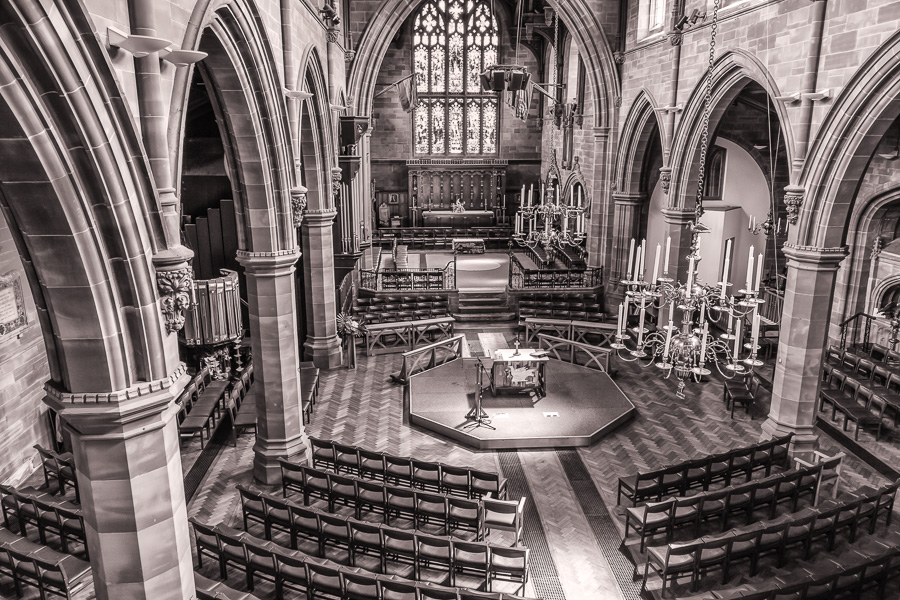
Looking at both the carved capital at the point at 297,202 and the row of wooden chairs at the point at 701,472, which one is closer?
the row of wooden chairs at the point at 701,472

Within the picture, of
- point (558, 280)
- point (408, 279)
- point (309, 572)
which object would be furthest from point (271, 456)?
point (558, 280)

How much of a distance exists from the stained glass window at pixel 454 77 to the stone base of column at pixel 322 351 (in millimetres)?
17119

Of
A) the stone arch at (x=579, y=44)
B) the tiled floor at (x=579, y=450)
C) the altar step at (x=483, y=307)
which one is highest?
the stone arch at (x=579, y=44)

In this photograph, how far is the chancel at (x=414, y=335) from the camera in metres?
5.13

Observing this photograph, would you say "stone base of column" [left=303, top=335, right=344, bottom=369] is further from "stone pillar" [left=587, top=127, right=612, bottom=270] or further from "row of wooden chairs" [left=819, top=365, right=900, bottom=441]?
"row of wooden chairs" [left=819, top=365, right=900, bottom=441]

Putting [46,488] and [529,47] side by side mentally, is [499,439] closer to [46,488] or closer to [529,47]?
[46,488]

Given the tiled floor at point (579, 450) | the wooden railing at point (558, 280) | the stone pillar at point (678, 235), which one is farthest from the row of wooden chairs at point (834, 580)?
the wooden railing at point (558, 280)

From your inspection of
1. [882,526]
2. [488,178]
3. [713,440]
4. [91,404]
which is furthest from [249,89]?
[488,178]

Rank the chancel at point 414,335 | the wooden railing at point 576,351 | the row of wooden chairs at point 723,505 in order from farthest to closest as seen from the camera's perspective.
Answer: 1. the wooden railing at point 576,351
2. the row of wooden chairs at point 723,505
3. the chancel at point 414,335

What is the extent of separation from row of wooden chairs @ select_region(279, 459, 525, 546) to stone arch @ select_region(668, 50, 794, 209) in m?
8.02

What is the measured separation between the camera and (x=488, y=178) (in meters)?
31.5

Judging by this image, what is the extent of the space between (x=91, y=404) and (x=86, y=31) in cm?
275

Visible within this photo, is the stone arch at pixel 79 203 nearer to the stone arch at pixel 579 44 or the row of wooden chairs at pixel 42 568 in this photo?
the row of wooden chairs at pixel 42 568

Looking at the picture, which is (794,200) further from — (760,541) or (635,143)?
(635,143)
